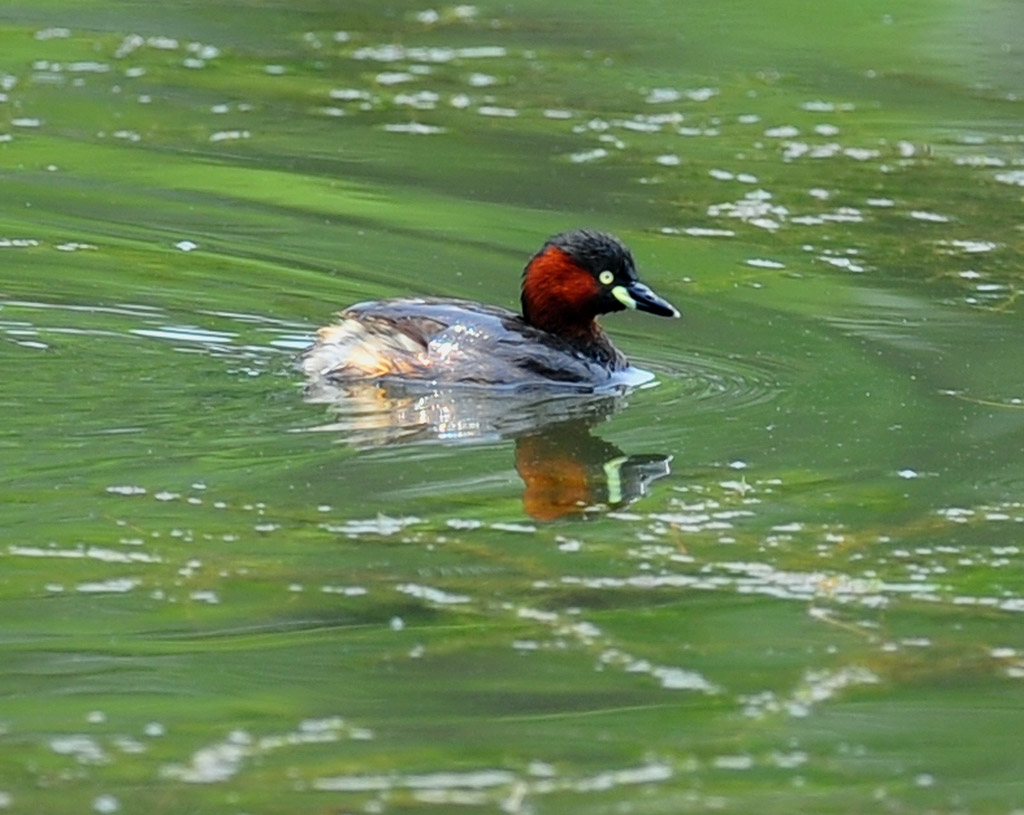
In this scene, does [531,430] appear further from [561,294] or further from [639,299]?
[639,299]

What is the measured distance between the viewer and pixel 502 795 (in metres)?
4.77

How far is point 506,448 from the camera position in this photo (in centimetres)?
782

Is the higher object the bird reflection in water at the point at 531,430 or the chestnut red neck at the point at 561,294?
the chestnut red neck at the point at 561,294

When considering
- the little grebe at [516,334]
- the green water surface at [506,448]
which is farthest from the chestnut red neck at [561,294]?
the green water surface at [506,448]

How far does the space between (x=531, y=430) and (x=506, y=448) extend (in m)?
0.42

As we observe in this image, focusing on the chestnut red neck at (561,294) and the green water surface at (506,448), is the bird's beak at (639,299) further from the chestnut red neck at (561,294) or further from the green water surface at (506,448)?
the green water surface at (506,448)

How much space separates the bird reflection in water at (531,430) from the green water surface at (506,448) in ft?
0.10

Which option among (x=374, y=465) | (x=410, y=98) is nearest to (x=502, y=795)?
(x=374, y=465)

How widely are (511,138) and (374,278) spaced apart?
3106mm

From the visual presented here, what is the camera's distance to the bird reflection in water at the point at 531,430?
7215mm

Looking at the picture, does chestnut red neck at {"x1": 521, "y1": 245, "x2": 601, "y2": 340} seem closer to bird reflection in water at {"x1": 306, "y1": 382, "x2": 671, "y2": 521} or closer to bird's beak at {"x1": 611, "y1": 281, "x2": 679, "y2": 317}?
bird's beak at {"x1": 611, "y1": 281, "x2": 679, "y2": 317}

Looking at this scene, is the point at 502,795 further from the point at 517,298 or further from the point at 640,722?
the point at 517,298

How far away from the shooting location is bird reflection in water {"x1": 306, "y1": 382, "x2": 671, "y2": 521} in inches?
284

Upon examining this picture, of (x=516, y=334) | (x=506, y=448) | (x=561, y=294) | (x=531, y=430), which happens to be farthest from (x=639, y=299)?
(x=506, y=448)
